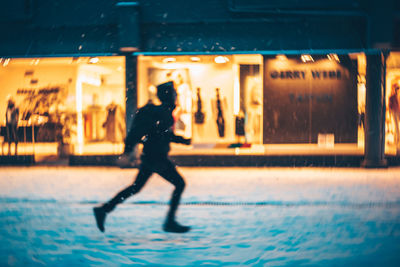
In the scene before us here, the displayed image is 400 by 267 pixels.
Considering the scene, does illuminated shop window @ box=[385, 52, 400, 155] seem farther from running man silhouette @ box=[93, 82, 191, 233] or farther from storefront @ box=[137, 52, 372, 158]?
running man silhouette @ box=[93, 82, 191, 233]

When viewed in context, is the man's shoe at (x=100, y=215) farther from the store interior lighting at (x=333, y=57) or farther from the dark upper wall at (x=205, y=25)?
the store interior lighting at (x=333, y=57)

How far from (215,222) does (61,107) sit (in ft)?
30.4

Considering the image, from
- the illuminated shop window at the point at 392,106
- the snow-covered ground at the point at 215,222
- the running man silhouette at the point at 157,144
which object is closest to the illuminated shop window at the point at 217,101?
the snow-covered ground at the point at 215,222

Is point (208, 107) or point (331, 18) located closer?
point (331, 18)

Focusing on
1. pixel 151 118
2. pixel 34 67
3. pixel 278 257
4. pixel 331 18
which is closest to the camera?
pixel 278 257

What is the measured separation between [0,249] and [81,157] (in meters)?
8.21

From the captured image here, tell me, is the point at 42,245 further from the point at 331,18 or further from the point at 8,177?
the point at 331,18

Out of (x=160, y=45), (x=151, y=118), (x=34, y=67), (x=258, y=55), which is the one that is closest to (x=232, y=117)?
(x=258, y=55)

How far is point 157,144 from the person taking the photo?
5.77m

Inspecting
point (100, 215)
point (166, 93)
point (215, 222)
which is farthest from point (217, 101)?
point (100, 215)

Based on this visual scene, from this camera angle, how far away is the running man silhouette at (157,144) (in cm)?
566

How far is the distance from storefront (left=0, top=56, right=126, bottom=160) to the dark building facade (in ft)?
0.12

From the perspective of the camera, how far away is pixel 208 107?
44.6 feet

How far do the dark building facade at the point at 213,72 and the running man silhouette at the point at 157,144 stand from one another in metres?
6.68
